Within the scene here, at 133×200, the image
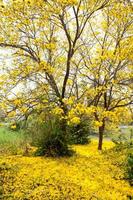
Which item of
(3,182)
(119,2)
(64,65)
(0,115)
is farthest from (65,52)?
(3,182)

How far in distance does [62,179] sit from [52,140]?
1.95 meters

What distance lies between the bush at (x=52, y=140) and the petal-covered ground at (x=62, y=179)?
34 centimetres

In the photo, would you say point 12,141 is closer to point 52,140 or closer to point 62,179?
point 52,140

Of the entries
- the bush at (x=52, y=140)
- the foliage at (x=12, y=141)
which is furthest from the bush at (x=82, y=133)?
the bush at (x=52, y=140)

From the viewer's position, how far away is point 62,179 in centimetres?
934

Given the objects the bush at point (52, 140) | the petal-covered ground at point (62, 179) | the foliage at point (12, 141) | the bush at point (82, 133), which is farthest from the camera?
the bush at point (82, 133)

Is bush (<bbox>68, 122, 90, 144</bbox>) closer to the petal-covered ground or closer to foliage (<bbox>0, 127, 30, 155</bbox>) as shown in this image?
foliage (<bbox>0, 127, 30, 155</bbox>)

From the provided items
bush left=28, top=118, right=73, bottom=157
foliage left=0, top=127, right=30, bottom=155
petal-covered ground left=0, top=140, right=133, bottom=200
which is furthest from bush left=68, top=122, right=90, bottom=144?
bush left=28, top=118, right=73, bottom=157

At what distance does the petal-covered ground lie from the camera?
8.61 meters

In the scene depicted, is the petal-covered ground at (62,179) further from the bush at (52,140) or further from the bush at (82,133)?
the bush at (82,133)

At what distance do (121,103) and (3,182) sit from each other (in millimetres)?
7748

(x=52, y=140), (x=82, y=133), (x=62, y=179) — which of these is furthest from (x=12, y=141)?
(x=62, y=179)

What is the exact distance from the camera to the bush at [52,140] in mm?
11148

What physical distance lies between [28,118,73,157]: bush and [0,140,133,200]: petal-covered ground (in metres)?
0.34
